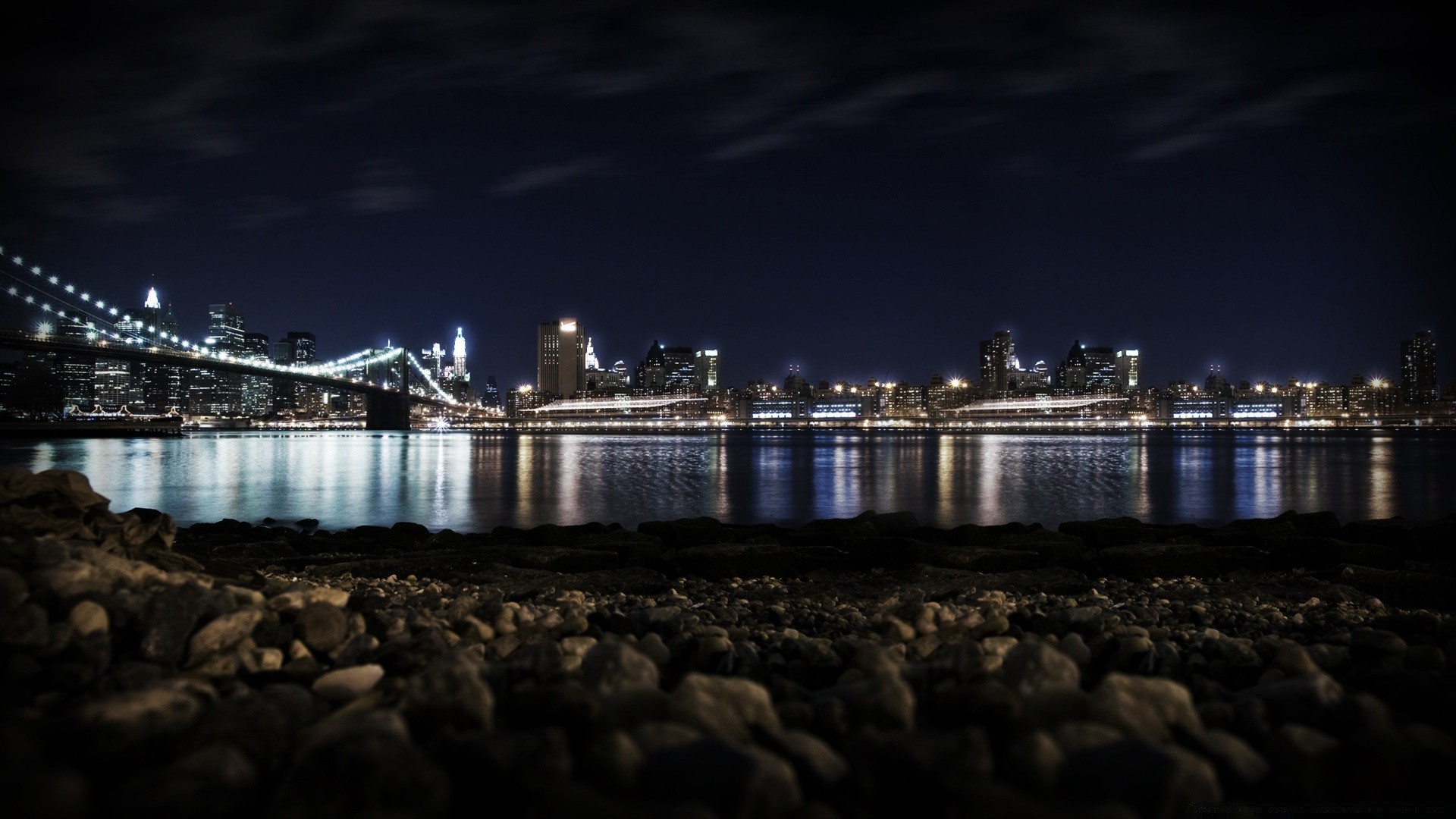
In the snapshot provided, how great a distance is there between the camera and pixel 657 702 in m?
2.61

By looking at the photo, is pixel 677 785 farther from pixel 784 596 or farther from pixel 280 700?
pixel 784 596

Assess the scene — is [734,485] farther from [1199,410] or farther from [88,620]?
[1199,410]

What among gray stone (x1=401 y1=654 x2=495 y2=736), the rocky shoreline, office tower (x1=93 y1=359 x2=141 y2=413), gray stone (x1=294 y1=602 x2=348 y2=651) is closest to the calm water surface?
the rocky shoreline

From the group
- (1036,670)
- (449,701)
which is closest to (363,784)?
(449,701)

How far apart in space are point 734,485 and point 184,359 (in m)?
52.1

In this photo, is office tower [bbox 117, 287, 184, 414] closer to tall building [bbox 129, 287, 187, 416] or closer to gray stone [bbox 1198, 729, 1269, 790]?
tall building [bbox 129, 287, 187, 416]

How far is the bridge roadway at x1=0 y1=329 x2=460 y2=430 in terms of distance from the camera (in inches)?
2156

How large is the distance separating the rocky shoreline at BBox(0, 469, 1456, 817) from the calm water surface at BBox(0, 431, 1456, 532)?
1461cm

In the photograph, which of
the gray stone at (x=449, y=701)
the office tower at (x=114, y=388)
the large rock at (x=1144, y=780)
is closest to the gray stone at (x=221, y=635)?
the gray stone at (x=449, y=701)

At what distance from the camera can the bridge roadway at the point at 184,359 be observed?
54750mm

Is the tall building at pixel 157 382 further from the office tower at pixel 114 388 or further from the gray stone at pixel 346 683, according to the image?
the gray stone at pixel 346 683

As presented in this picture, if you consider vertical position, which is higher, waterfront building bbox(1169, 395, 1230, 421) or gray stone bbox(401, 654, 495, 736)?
waterfront building bbox(1169, 395, 1230, 421)

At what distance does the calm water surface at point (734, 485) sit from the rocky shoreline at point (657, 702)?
47.9 feet

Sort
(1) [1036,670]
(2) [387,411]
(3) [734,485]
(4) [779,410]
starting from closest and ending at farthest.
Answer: (1) [1036,670] < (3) [734,485] < (2) [387,411] < (4) [779,410]
